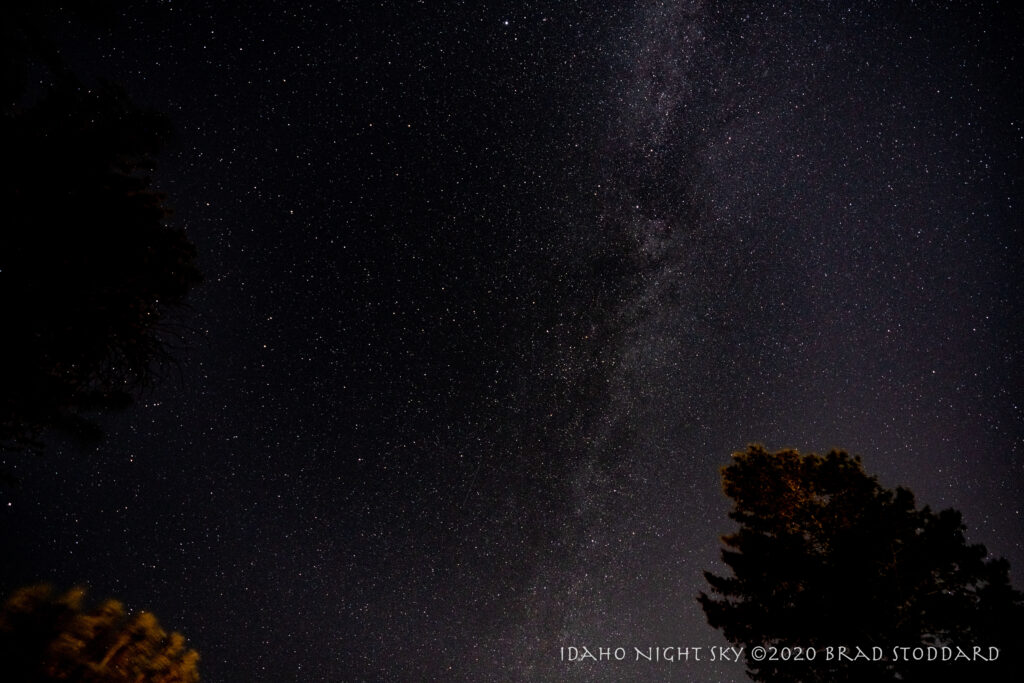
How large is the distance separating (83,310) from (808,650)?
890 centimetres

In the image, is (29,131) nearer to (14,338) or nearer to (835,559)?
(14,338)

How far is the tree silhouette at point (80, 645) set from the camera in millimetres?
5934

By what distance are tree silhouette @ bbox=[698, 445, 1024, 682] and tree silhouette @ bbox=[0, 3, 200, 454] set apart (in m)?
8.27

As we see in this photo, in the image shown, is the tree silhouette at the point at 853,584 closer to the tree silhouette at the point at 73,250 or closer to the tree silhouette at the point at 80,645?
the tree silhouette at the point at 73,250

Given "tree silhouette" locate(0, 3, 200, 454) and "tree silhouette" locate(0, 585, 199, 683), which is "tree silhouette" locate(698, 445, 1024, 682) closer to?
"tree silhouette" locate(0, 3, 200, 454)

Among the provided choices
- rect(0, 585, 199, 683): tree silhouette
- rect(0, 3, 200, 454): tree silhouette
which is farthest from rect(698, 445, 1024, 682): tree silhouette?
rect(0, 585, 199, 683): tree silhouette

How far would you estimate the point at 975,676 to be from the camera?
16.9 feet

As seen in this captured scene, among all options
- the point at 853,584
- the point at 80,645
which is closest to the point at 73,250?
the point at 80,645

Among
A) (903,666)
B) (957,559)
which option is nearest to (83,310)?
(903,666)

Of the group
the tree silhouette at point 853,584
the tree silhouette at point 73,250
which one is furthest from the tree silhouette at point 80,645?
the tree silhouette at point 853,584

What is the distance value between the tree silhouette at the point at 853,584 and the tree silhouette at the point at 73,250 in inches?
326

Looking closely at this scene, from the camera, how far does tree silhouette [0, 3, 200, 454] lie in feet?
8.21

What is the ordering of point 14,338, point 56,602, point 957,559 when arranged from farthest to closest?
1. point 56,602
2. point 957,559
3. point 14,338

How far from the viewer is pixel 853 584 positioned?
601cm
